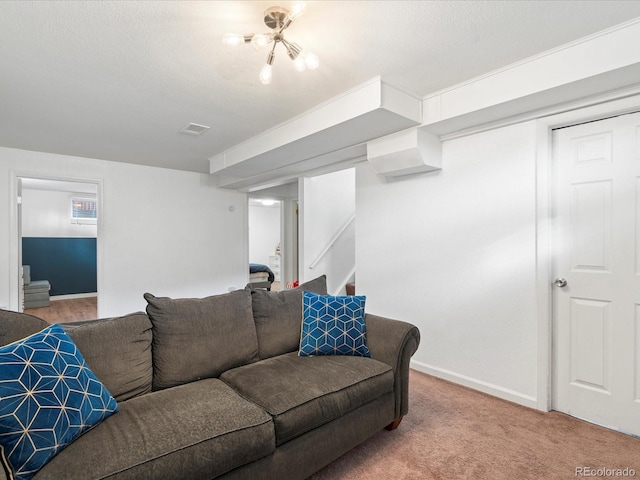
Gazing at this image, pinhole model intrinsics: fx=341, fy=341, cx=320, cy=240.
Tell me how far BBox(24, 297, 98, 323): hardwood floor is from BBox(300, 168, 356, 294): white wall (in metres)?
3.66

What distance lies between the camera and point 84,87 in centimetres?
232

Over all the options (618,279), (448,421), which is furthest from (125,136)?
(618,279)

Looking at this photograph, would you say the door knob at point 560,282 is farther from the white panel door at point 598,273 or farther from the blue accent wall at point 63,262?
the blue accent wall at point 63,262

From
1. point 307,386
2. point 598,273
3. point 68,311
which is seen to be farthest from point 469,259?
point 68,311

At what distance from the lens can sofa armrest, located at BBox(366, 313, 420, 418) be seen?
2.05 meters

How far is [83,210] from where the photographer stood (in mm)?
7461

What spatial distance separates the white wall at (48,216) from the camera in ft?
22.2

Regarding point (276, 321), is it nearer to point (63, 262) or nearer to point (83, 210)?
point (63, 262)

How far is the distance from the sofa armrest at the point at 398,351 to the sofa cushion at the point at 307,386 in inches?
3.0

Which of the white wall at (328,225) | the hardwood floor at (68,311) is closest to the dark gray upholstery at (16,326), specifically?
the white wall at (328,225)

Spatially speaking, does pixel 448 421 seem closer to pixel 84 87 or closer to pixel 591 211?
pixel 591 211

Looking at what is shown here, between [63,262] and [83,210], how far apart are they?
1194 mm

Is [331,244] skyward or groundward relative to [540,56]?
groundward

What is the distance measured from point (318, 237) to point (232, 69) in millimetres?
2735
